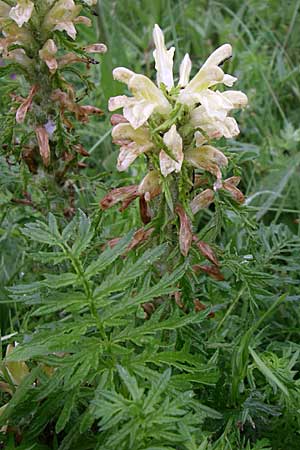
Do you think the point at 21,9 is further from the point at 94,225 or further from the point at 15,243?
the point at 15,243

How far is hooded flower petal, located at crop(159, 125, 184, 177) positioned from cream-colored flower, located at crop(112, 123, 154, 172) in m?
0.08

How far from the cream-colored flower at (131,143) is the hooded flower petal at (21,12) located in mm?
551

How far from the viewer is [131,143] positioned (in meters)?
1.95

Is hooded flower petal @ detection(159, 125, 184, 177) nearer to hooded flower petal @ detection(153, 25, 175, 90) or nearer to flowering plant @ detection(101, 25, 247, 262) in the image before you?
flowering plant @ detection(101, 25, 247, 262)

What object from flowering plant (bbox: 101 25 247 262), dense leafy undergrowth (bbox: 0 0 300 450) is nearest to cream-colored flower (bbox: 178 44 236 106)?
flowering plant (bbox: 101 25 247 262)

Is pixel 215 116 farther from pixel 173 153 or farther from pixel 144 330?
pixel 144 330

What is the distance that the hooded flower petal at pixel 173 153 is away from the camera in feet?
6.08

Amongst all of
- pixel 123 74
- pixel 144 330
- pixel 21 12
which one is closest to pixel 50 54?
pixel 21 12

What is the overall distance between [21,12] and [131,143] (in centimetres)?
64

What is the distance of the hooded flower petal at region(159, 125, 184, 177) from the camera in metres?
1.85

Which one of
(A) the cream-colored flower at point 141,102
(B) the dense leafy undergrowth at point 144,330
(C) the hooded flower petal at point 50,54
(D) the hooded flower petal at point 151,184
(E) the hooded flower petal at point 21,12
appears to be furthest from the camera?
(C) the hooded flower petal at point 50,54

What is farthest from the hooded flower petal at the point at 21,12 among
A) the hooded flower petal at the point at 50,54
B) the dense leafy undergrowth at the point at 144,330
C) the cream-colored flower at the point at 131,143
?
the cream-colored flower at the point at 131,143

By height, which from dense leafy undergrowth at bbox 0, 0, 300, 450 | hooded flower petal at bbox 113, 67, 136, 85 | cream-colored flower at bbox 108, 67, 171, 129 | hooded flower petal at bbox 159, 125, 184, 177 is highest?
hooded flower petal at bbox 113, 67, 136, 85

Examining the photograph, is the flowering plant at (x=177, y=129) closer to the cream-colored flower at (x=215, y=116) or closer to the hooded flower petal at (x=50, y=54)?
the cream-colored flower at (x=215, y=116)
